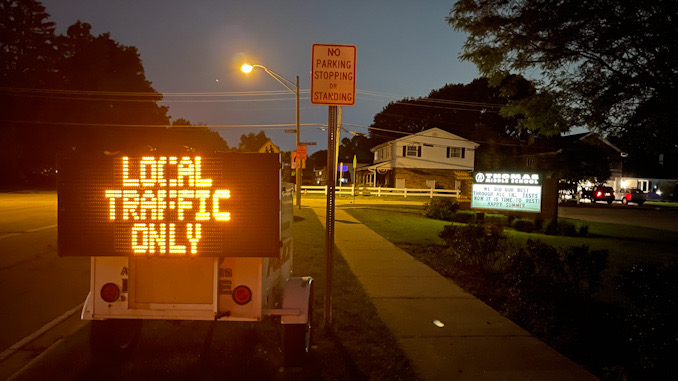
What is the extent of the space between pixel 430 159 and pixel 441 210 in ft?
98.5

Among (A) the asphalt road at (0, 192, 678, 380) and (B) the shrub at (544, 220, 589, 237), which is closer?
(A) the asphalt road at (0, 192, 678, 380)

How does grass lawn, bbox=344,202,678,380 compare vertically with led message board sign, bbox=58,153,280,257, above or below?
below

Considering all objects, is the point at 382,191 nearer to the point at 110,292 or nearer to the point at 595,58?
the point at 595,58

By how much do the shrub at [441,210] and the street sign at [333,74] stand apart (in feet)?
53.3

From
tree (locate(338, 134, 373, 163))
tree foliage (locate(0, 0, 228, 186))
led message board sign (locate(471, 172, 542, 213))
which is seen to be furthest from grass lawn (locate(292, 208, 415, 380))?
tree (locate(338, 134, 373, 163))

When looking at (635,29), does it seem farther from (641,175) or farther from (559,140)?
(641,175)

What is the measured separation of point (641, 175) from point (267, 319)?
73.5 metres

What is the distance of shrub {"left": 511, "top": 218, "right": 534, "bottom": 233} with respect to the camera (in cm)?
1730

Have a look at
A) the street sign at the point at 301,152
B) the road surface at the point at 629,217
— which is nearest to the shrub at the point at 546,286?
the street sign at the point at 301,152

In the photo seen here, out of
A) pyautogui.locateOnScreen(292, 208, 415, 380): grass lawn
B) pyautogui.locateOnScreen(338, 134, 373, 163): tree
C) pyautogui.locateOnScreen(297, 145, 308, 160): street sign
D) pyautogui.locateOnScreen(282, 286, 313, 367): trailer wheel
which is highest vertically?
pyautogui.locateOnScreen(338, 134, 373, 163): tree

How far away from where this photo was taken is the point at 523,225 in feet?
57.2

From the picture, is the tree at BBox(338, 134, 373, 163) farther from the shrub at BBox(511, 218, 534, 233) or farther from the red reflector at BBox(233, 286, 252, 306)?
the red reflector at BBox(233, 286, 252, 306)

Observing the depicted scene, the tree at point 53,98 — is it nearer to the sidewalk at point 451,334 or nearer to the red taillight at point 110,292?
the sidewalk at point 451,334

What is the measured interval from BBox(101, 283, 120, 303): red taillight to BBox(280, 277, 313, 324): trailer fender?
1371 millimetres
